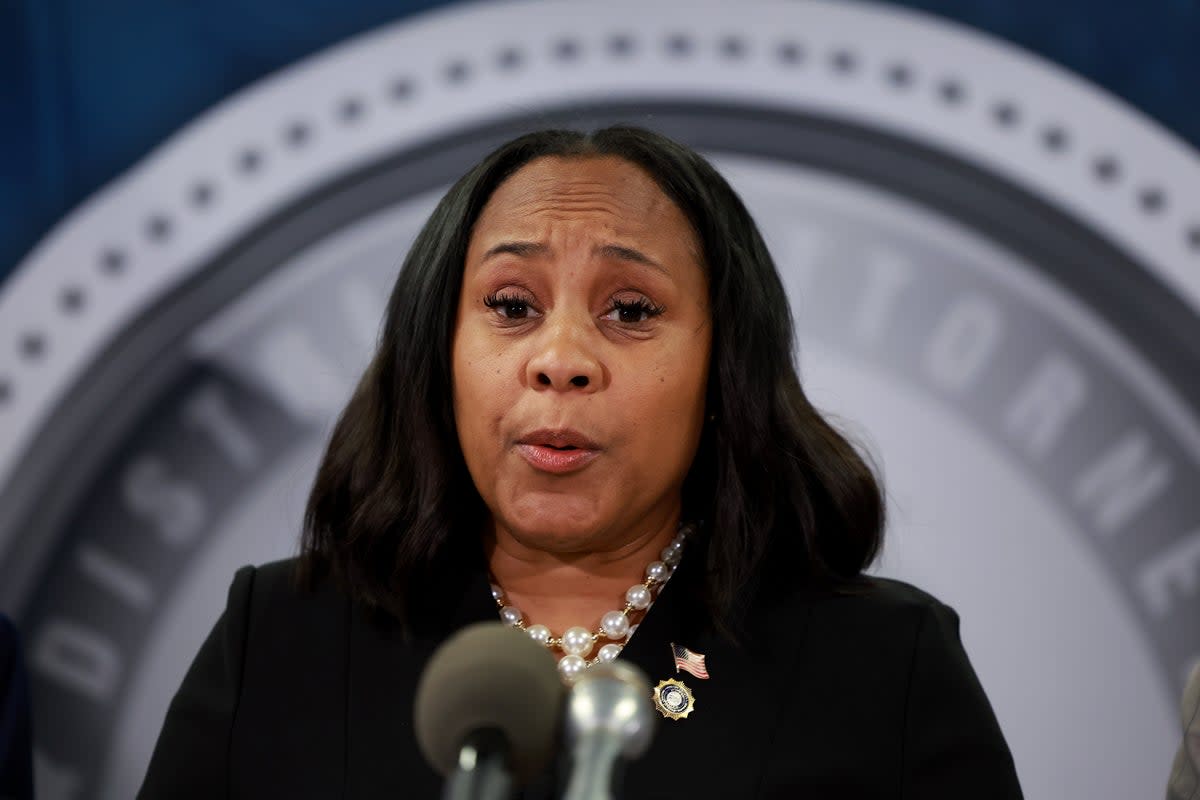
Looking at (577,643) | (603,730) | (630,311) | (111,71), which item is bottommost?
(603,730)

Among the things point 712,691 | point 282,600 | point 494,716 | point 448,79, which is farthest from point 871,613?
point 448,79

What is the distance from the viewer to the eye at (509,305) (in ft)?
5.32

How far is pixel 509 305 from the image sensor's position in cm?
163

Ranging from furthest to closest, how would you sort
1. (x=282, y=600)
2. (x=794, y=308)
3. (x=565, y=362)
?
(x=794, y=308) → (x=282, y=600) → (x=565, y=362)

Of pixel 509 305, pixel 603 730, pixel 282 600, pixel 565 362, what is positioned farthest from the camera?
pixel 282 600

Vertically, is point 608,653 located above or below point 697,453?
below

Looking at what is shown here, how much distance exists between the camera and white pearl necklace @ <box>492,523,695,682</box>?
1.65 m

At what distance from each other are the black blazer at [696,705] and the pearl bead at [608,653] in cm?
2

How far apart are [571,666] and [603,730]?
0.74 meters

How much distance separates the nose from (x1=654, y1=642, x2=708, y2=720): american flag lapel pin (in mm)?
340

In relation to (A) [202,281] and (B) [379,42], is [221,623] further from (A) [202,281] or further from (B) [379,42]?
(B) [379,42]

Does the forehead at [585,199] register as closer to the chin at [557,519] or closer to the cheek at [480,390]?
the cheek at [480,390]

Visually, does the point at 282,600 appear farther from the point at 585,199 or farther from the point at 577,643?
the point at 585,199

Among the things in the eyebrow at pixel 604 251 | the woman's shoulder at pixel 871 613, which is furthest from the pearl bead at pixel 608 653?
the eyebrow at pixel 604 251
